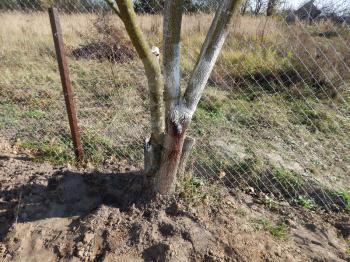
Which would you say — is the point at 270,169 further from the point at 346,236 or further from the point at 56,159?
the point at 56,159

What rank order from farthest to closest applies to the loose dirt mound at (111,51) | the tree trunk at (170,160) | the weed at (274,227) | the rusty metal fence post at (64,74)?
1. the loose dirt mound at (111,51)
2. the rusty metal fence post at (64,74)
3. the weed at (274,227)
4. the tree trunk at (170,160)

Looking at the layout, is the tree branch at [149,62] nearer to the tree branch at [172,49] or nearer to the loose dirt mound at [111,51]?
the tree branch at [172,49]

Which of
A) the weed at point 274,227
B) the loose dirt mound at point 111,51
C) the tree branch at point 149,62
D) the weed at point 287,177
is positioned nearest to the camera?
the tree branch at point 149,62

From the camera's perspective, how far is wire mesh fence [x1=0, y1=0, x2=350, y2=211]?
9.45ft

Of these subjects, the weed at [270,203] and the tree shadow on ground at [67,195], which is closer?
the tree shadow on ground at [67,195]

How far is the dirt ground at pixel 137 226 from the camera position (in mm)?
2012

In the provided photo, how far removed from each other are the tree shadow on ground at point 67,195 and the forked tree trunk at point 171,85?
0.28 m

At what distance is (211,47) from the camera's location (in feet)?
5.68

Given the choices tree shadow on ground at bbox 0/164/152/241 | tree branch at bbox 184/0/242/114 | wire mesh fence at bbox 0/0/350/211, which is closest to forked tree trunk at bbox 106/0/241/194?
tree branch at bbox 184/0/242/114

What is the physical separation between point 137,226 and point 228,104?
9.93ft

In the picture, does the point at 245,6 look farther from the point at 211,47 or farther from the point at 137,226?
the point at 137,226

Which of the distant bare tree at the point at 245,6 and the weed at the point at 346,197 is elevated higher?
the distant bare tree at the point at 245,6

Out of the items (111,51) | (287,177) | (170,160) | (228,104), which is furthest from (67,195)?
(111,51)

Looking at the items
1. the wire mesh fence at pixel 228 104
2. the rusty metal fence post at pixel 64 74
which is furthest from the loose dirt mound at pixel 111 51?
the rusty metal fence post at pixel 64 74
